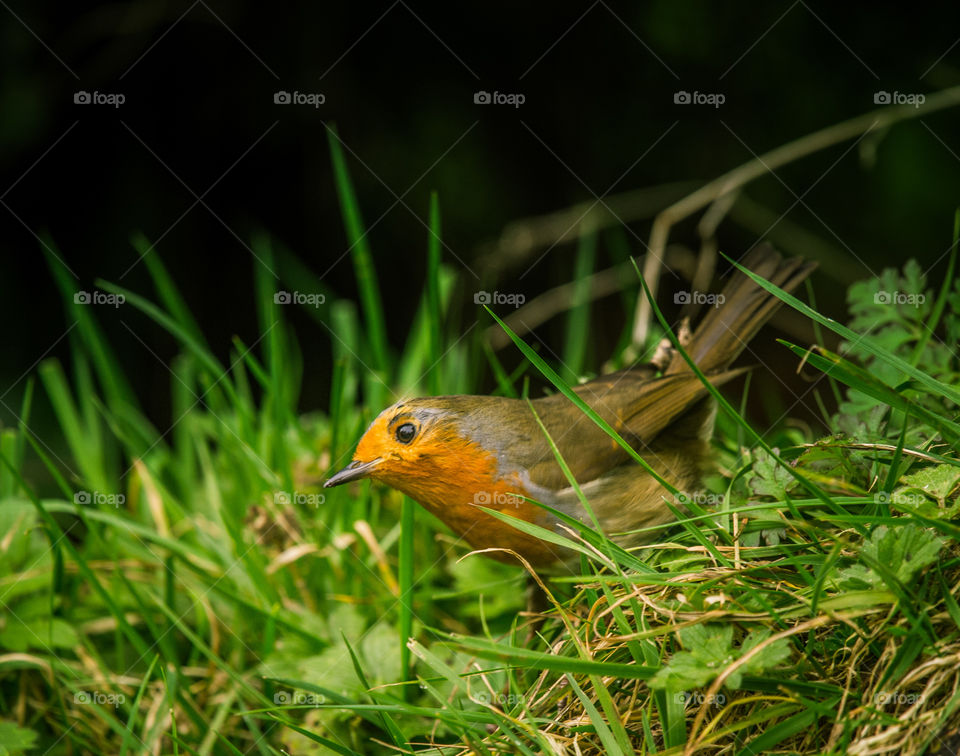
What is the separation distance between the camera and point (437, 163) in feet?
14.2

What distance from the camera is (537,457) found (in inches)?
91.7

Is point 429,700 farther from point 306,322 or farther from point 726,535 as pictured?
point 306,322

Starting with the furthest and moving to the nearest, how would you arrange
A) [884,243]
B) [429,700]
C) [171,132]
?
[171,132] → [884,243] → [429,700]

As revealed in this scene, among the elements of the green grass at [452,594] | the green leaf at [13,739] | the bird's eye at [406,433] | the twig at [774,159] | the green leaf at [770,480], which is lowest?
the green leaf at [13,739]

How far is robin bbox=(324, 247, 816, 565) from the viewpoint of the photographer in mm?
2221

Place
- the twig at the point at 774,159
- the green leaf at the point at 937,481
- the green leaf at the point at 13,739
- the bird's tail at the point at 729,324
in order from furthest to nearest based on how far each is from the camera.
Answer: the twig at the point at 774,159 < the bird's tail at the point at 729,324 < the green leaf at the point at 13,739 < the green leaf at the point at 937,481

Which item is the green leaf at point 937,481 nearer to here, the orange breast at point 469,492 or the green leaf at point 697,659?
the green leaf at point 697,659

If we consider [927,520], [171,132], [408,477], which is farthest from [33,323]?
[927,520]

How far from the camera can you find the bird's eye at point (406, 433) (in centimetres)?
223

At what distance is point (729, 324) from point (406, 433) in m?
1.09

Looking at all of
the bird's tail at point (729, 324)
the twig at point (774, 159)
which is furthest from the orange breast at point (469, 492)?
the twig at point (774, 159)

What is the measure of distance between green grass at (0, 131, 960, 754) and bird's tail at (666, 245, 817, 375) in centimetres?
22

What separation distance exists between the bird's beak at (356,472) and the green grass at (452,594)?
0.15 m

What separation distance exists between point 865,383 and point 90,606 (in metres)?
2.05
